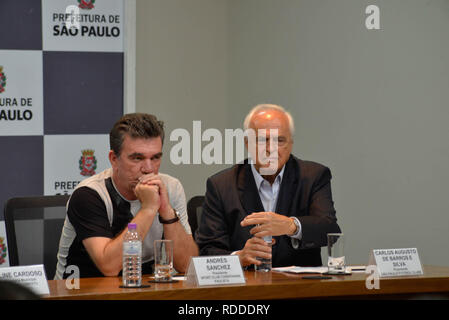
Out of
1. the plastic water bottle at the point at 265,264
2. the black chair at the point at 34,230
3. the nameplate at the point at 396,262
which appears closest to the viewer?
the nameplate at the point at 396,262

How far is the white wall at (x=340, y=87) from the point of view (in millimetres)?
3168

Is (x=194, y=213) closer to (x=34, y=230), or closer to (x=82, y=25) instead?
(x=34, y=230)

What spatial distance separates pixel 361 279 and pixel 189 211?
106 cm

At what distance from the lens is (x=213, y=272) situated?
2104 mm

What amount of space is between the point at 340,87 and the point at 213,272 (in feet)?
6.30

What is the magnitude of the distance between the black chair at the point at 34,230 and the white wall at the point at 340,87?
62.2 inches

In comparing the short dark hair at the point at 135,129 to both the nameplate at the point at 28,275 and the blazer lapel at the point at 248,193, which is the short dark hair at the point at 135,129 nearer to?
the blazer lapel at the point at 248,193

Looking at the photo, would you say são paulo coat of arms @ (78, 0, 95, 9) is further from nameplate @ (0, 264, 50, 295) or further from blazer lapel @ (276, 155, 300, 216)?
nameplate @ (0, 264, 50, 295)

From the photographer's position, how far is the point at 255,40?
14.8ft

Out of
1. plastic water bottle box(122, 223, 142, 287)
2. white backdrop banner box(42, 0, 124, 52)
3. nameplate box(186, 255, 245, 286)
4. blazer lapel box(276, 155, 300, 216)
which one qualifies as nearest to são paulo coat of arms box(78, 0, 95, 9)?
white backdrop banner box(42, 0, 124, 52)

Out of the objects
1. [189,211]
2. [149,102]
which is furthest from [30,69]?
[189,211]

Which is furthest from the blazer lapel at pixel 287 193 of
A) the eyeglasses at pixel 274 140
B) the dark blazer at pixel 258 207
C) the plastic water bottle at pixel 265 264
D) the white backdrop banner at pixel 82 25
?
the white backdrop banner at pixel 82 25

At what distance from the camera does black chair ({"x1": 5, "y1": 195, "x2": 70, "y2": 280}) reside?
2.68 meters

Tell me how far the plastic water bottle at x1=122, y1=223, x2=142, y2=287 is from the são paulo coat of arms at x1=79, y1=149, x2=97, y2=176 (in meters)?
2.07
